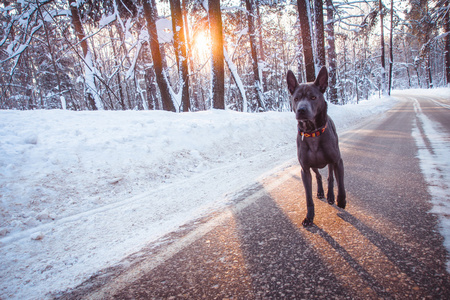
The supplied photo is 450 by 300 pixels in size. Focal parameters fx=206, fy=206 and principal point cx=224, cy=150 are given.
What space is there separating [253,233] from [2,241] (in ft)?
9.33

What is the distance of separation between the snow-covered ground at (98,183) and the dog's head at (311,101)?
168 cm

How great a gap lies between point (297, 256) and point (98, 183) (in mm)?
3503

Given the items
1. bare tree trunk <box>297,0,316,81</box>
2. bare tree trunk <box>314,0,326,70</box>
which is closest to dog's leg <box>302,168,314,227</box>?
bare tree trunk <box>297,0,316,81</box>

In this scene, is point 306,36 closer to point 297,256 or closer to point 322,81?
point 322,81

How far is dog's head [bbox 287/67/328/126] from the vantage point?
214cm

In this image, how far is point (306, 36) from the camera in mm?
12469

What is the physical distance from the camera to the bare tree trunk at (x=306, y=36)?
40.3 feet

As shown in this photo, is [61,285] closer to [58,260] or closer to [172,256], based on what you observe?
[58,260]

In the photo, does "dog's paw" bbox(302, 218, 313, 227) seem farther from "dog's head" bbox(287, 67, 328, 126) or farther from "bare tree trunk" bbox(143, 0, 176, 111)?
"bare tree trunk" bbox(143, 0, 176, 111)

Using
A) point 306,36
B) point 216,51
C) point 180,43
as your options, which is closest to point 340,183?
point 216,51

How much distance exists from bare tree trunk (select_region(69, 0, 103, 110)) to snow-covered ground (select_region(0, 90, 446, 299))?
3.74m

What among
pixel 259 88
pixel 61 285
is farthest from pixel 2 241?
pixel 259 88

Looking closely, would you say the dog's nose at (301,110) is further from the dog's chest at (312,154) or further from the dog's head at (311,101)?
the dog's chest at (312,154)

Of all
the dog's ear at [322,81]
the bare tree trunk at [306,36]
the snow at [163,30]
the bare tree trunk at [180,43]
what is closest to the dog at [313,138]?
the dog's ear at [322,81]
